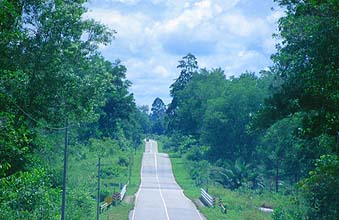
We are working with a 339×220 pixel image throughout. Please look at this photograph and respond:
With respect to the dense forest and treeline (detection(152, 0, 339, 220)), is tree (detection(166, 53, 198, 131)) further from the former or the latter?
the dense forest

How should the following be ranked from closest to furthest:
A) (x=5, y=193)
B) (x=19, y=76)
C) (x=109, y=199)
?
(x=5, y=193) < (x=19, y=76) < (x=109, y=199)

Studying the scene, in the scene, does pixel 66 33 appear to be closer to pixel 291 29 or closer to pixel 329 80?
pixel 291 29

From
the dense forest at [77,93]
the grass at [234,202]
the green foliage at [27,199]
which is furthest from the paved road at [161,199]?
the green foliage at [27,199]

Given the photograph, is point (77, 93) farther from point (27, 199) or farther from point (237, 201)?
point (237, 201)

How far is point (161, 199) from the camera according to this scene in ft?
147

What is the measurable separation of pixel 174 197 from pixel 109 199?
11.3 meters

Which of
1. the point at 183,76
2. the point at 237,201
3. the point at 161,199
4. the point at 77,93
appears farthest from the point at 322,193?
the point at 183,76

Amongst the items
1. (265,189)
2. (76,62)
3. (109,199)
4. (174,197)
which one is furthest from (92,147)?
(76,62)

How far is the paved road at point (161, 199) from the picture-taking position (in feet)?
115

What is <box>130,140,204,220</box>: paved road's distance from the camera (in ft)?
115

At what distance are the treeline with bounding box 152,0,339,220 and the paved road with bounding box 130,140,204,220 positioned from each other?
3.88m

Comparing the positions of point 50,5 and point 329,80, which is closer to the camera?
point 329,80

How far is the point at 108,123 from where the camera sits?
72.8 metres

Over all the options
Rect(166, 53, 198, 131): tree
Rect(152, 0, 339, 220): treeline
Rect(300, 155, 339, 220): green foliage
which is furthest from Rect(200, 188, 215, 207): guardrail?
Rect(166, 53, 198, 131): tree
